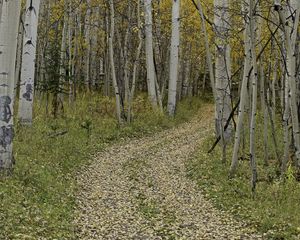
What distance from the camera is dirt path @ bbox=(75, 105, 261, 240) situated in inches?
275

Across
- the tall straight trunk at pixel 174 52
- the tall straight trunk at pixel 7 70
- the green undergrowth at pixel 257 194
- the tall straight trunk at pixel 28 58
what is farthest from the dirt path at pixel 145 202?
the tall straight trunk at pixel 174 52

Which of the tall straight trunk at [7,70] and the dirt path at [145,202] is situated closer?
the dirt path at [145,202]

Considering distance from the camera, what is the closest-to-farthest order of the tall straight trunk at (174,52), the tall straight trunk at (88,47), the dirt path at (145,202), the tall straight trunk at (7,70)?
the dirt path at (145,202) → the tall straight trunk at (7,70) → the tall straight trunk at (174,52) → the tall straight trunk at (88,47)

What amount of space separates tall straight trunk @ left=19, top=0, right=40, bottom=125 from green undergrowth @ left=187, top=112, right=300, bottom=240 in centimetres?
504

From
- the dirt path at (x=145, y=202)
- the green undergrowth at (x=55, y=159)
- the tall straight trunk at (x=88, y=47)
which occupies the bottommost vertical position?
the dirt path at (x=145, y=202)

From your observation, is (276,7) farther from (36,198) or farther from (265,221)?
(36,198)

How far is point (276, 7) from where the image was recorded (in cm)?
784

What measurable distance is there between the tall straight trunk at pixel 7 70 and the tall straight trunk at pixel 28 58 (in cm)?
480

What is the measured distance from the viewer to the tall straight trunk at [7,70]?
7.91 meters

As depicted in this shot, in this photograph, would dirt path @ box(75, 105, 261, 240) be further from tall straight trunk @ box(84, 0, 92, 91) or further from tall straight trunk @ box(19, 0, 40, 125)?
tall straight trunk @ box(84, 0, 92, 91)

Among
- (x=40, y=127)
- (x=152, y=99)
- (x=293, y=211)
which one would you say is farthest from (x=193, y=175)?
(x=152, y=99)

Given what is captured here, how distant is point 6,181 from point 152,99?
501 inches

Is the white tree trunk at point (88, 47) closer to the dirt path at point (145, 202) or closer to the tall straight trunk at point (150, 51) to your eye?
the tall straight trunk at point (150, 51)

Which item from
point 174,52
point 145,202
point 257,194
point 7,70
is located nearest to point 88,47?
point 174,52
